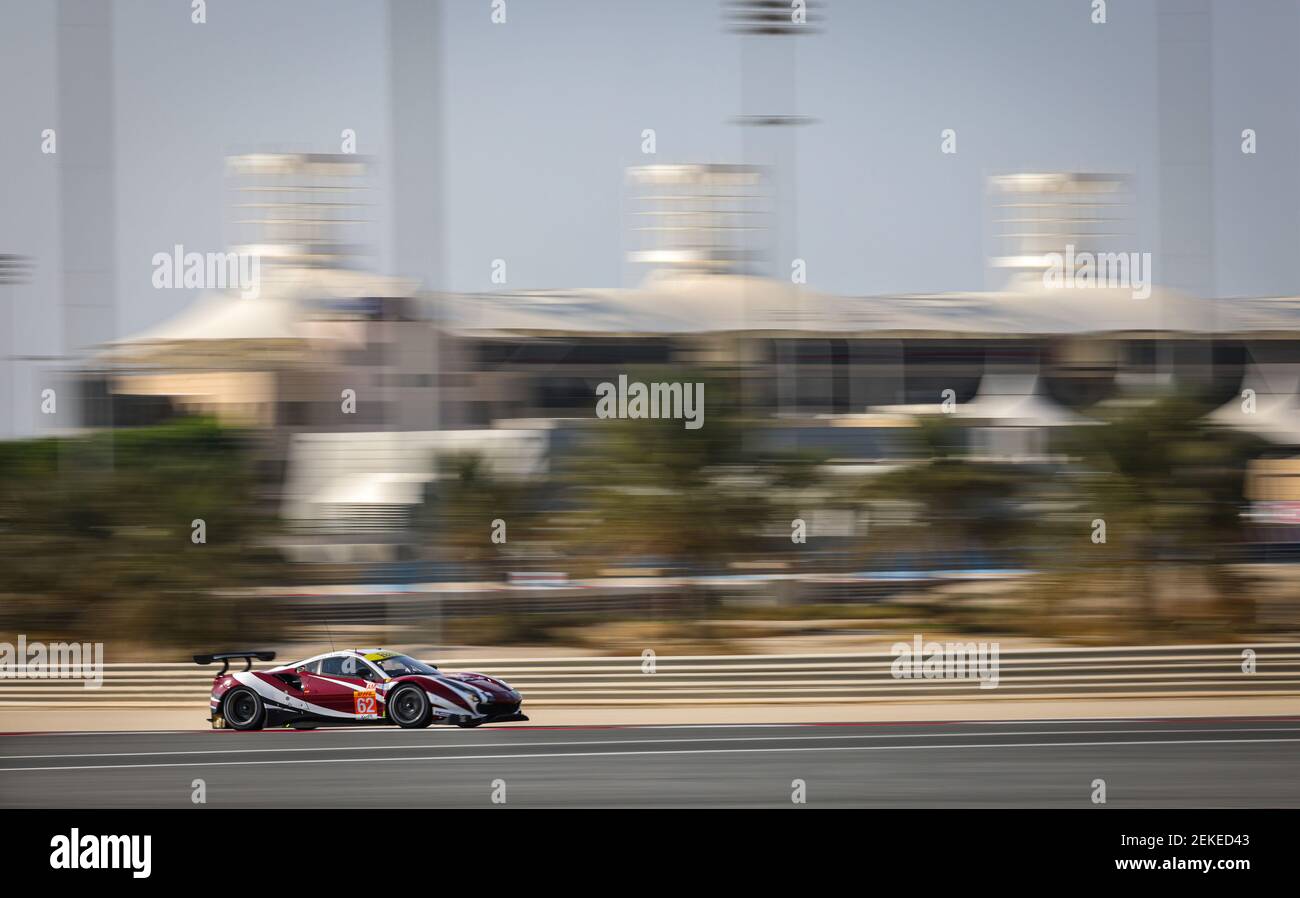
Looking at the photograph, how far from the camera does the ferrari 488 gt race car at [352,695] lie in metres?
7.01

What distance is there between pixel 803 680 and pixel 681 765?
2.91 meters

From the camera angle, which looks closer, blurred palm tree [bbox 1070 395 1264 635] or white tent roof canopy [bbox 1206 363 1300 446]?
blurred palm tree [bbox 1070 395 1264 635]

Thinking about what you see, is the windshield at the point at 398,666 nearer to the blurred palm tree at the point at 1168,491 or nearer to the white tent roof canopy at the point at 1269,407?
the blurred palm tree at the point at 1168,491

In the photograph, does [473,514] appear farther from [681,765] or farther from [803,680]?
[681,765]

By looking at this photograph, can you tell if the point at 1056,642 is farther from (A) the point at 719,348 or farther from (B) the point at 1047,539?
(A) the point at 719,348

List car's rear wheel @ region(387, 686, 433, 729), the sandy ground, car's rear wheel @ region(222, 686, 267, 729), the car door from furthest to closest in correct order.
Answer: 1. the sandy ground
2. car's rear wheel @ region(387, 686, 433, 729)
3. car's rear wheel @ region(222, 686, 267, 729)
4. the car door

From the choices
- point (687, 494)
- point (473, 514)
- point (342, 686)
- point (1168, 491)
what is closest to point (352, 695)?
point (342, 686)

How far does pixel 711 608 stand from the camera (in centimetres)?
1208

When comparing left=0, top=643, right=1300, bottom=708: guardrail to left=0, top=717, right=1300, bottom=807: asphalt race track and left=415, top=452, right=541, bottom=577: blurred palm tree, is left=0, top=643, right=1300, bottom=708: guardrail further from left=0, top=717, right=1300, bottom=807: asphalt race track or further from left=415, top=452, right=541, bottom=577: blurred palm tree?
left=415, top=452, right=541, bottom=577: blurred palm tree

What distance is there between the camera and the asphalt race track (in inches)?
243

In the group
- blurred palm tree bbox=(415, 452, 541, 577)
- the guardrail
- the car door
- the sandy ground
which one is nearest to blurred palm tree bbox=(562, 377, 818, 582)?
blurred palm tree bbox=(415, 452, 541, 577)

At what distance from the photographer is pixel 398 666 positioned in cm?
715

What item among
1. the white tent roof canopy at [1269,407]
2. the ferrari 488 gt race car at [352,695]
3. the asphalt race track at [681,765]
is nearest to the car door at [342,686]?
the ferrari 488 gt race car at [352,695]

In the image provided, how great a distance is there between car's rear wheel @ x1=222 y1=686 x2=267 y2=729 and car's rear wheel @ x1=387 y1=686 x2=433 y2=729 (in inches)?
31.2
